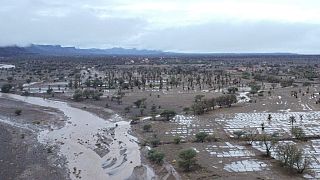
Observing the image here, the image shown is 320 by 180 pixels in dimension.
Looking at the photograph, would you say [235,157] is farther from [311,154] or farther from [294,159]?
[311,154]

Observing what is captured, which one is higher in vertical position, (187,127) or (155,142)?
(155,142)

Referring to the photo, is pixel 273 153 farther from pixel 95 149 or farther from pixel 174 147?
pixel 95 149

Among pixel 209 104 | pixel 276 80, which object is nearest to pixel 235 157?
pixel 209 104

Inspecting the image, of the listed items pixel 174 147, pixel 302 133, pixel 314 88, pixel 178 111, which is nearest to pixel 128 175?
pixel 174 147

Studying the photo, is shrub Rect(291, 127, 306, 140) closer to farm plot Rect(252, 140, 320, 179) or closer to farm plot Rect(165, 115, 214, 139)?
farm plot Rect(252, 140, 320, 179)

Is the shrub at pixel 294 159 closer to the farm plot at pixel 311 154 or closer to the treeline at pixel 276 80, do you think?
the farm plot at pixel 311 154

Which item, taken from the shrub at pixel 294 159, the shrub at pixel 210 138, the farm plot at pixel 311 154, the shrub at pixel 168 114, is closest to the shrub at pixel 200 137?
the shrub at pixel 210 138

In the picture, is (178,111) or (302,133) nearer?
(302,133)
